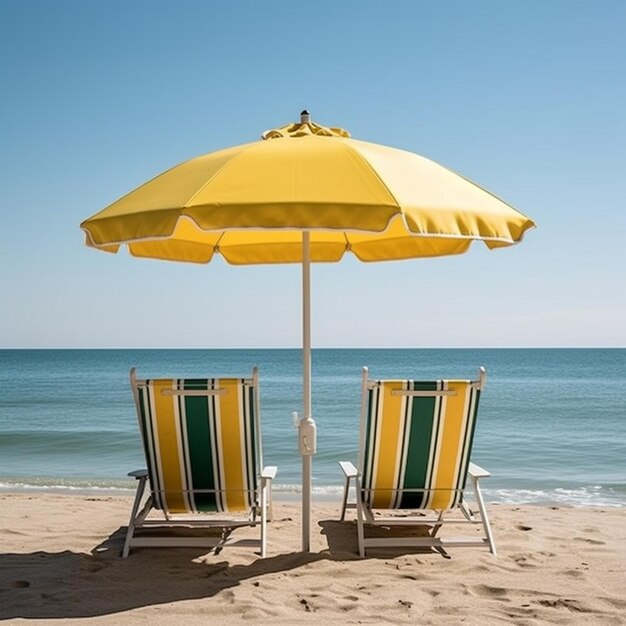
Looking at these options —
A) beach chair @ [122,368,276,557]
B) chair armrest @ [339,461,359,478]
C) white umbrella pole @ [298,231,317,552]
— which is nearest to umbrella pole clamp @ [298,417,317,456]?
white umbrella pole @ [298,231,317,552]

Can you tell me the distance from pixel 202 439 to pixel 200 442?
23 mm

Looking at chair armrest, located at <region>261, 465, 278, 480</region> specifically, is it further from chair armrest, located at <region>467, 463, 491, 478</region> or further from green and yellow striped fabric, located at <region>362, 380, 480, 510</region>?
chair armrest, located at <region>467, 463, 491, 478</region>

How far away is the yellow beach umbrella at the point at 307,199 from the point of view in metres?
3.26

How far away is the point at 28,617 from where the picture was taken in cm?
329

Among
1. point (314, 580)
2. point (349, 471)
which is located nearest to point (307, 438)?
point (349, 471)

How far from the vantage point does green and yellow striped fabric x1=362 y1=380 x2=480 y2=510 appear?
14.1 feet

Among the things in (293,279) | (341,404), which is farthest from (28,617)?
(341,404)

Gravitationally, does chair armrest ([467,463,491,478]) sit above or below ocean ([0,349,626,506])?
above

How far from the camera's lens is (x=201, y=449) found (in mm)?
4324

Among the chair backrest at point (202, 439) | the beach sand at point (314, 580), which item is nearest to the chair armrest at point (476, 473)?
the beach sand at point (314, 580)

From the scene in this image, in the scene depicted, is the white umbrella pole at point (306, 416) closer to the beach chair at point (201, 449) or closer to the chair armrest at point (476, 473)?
the beach chair at point (201, 449)

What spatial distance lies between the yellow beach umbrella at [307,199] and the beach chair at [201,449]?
0.31 m

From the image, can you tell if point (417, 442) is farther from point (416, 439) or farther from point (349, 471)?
point (349, 471)

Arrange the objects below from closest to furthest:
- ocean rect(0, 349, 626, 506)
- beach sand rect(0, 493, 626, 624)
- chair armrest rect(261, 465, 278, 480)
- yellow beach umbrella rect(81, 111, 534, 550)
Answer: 1. yellow beach umbrella rect(81, 111, 534, 550)
2. beach sand rect(0, 493, 626, 624)
3. chair armrest rect(261, 465, 278, 480)
4. ocean rect(0, 349, 626, 506)
